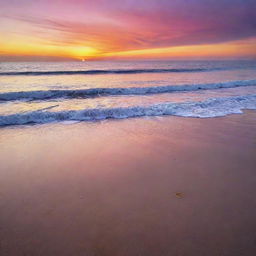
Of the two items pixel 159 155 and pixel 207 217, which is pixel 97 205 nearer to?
pixel 207 217

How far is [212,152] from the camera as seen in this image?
13.1 feet

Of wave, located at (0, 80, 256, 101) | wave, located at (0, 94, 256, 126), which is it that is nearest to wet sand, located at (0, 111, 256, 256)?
wave, located at (0, 94, 256, 126)

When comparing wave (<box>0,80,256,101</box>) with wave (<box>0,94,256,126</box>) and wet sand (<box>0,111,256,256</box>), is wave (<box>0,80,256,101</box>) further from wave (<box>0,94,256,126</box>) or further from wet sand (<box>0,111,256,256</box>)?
wet sand (<box>0,111,256,256</box>)

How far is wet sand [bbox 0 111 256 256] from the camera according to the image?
196 cm

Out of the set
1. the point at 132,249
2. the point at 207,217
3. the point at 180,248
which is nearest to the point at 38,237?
the point at 132,249

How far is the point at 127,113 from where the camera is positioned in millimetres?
7059

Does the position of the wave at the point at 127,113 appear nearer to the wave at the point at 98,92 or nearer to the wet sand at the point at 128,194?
the wet sand at the point at 128,194

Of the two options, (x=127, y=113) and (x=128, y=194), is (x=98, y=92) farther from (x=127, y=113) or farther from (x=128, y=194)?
(x=128, y=194)

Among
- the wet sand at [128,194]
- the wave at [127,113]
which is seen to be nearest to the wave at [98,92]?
the wave at [127,113]

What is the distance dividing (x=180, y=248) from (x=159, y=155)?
2.11 m

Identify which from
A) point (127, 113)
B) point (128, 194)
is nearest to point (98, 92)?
point (127, 113)

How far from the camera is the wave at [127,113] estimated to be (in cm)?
632

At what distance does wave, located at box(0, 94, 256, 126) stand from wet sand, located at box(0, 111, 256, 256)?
1476mm

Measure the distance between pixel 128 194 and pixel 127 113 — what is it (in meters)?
4.58
